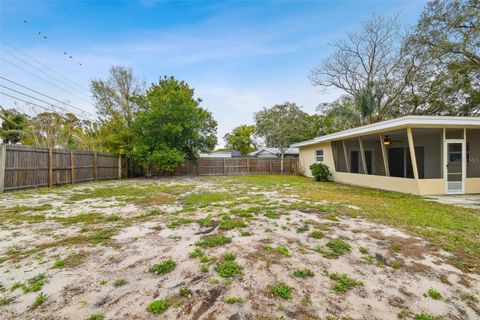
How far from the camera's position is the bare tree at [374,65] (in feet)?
48.6

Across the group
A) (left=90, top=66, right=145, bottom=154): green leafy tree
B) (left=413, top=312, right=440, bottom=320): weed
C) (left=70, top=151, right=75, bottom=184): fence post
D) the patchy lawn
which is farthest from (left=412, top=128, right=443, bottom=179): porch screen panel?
(left=90, top=66, right=145, bottom=154): green leafy tree

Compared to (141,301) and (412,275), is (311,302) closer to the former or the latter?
(412,275)

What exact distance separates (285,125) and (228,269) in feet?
63.5

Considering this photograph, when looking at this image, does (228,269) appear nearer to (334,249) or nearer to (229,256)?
(229,256)

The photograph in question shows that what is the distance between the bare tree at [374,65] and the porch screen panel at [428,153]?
6391 mm

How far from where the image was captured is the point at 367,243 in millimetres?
3057

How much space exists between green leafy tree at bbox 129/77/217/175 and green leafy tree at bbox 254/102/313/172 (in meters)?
9.44

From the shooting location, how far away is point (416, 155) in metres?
9.64

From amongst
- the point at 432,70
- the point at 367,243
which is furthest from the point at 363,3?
the point at 367,243

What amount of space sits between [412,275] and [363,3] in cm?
1278

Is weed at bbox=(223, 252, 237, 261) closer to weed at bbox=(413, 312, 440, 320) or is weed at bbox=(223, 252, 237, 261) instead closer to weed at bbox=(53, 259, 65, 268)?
weed at bbox=(413, 312, 440, 320)

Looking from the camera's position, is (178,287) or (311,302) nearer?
(311,302)

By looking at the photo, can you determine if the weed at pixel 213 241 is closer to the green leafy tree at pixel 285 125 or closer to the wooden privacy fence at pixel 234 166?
the wooden privacy fence at pixel 234 166

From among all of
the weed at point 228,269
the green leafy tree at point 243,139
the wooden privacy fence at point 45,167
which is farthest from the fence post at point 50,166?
the green leafy tree at point 243,139
